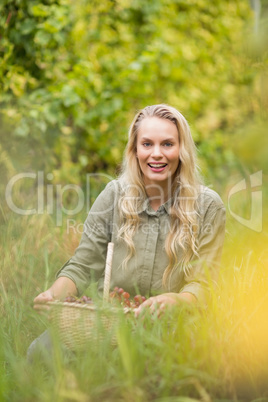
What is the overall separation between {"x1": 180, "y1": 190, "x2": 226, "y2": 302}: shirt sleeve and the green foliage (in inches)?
20.2

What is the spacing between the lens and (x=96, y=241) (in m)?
2.41

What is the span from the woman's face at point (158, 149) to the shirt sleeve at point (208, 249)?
9.8 inches

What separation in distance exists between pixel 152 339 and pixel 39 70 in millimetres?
3263

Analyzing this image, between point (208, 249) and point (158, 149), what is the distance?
0.49 meters

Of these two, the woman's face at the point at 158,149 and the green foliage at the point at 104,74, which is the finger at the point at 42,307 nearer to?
the woman's face at the point at 158,149

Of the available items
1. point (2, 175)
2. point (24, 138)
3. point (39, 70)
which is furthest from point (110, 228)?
point (39, 70)

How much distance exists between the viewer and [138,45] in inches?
243

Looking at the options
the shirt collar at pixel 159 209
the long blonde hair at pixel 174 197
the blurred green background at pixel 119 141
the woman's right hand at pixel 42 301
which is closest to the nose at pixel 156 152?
the long blonde hair at pixel 174 197

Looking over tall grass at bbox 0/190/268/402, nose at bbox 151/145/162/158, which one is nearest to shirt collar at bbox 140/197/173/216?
nose at bbox 151/145/162/158

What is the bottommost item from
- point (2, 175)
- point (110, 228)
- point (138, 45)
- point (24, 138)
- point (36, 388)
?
point (36, 388)

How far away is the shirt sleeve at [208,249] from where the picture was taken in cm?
211

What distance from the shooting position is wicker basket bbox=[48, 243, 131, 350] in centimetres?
165

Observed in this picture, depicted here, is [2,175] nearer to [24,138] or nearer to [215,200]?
[24,138]

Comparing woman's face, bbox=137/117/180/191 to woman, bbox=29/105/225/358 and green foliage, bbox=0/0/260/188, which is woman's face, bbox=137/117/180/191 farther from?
green foliage, bbox=0/0/260/188
